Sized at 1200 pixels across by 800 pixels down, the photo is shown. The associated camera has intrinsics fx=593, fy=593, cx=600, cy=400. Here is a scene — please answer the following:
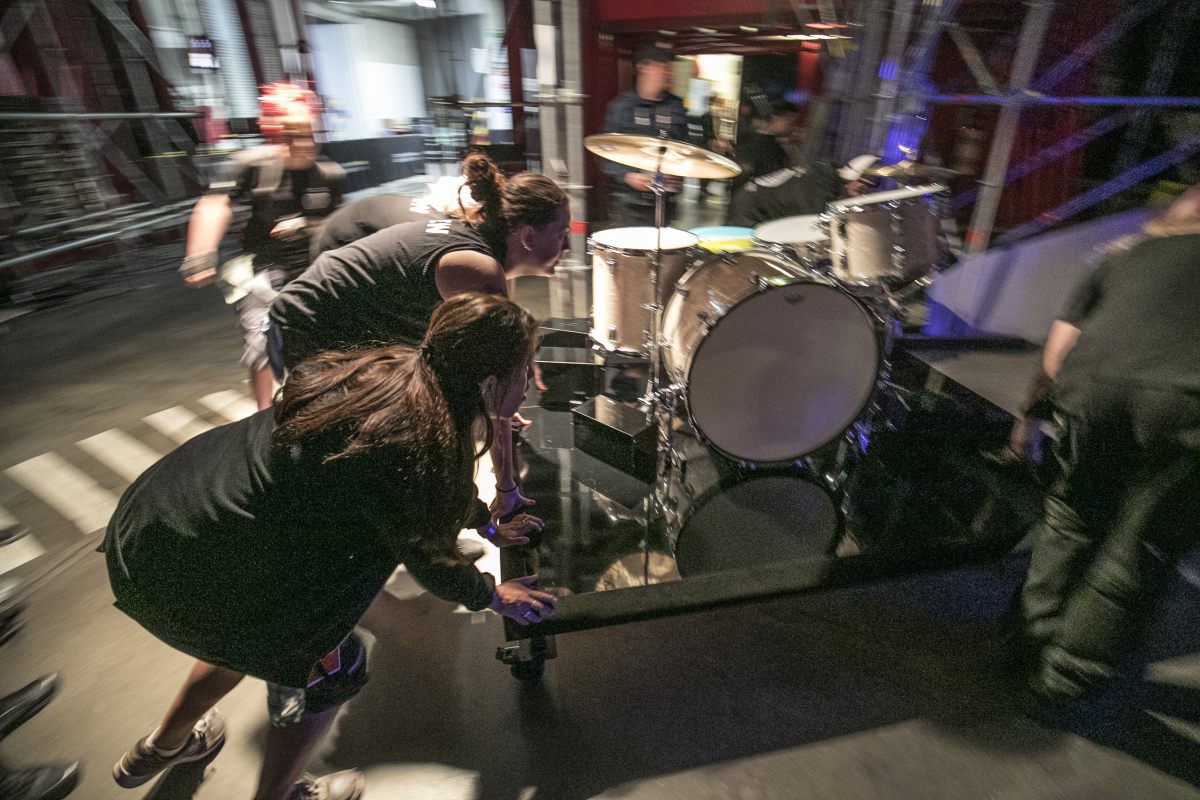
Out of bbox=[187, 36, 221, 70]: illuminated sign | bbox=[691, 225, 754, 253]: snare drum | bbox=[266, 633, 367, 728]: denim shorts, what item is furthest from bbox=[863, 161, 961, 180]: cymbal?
bbox=[187, 36, 221, 70]: illuminated sign

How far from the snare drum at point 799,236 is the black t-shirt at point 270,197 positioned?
7.97 feet

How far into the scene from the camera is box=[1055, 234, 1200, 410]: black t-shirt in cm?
161

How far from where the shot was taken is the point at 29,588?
260 centimetres

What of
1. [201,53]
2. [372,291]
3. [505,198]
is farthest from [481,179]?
[201,53]

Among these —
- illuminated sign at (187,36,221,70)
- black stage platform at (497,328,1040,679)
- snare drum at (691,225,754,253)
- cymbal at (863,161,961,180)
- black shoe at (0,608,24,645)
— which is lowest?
black shoe at (0,608,24,645)

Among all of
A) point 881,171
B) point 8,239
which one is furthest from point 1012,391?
point 8,239

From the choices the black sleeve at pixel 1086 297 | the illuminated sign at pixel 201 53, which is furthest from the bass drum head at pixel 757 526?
the illuminated sign at pixel 201 53

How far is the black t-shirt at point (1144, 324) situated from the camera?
161cm

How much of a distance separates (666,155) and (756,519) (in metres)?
1.89

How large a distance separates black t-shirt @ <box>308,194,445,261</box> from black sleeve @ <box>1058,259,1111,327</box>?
2374mm

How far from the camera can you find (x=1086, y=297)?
1955mm

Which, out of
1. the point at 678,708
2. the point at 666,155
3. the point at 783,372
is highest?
the point at 666,155

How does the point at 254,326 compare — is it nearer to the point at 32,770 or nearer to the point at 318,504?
the point at 32,770

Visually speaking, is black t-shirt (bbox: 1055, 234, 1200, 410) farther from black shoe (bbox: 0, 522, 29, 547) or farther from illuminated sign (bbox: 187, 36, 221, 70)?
illuminated sign (bbox: 187, 36, 221, 70)
